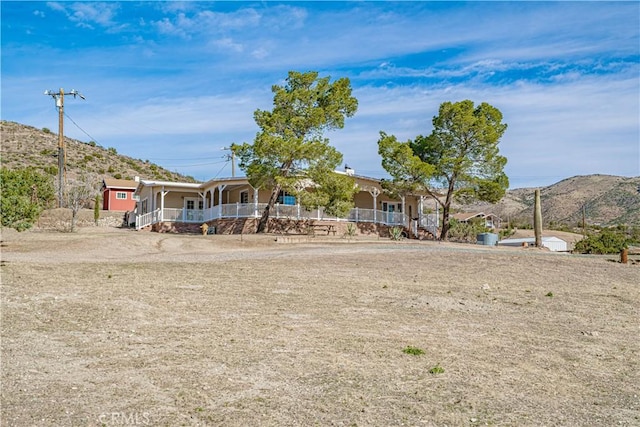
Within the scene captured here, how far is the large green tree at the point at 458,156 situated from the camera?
3669 cm

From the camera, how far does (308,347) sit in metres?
8.95

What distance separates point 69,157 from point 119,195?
2734 cm

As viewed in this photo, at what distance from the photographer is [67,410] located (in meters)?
5.93

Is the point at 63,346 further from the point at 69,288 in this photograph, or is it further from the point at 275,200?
the point at 275,200

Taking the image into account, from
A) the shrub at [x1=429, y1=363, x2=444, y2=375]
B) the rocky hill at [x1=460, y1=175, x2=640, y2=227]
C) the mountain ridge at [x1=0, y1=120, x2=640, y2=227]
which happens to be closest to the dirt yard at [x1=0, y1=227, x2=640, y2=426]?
the shrub at [x1=429, y1=363, x2=444, y2=375]

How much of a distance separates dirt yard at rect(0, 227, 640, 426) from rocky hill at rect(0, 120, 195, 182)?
5810cm

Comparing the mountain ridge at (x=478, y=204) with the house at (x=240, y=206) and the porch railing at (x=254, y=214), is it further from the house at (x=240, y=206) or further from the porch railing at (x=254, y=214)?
the porch railing at (x=254, y=214)

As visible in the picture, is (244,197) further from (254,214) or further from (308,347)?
(308,347)

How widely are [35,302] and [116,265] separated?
5595 millimetres

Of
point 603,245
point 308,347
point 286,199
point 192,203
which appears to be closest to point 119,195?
point 192,203


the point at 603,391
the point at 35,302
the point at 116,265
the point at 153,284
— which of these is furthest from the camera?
the point at 116,265

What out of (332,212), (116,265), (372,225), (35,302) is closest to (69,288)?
(35,302)

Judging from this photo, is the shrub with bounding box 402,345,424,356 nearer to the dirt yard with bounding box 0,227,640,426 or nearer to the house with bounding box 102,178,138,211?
the dirt yard with bounding box 0,227,640,426

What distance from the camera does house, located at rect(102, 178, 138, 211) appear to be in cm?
5600
